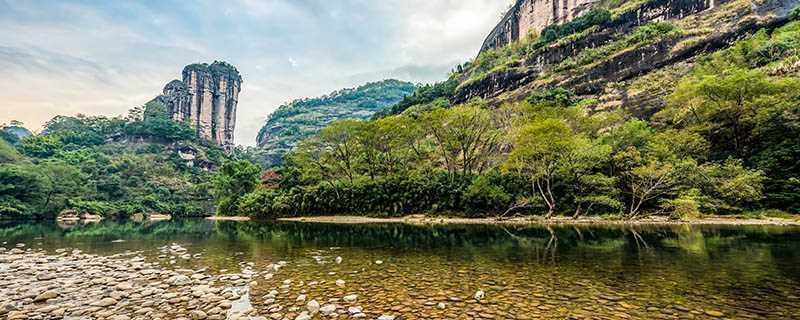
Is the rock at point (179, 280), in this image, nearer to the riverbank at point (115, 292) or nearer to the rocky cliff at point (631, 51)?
the riverbank at point (115, 292)

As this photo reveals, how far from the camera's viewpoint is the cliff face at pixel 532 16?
79.1 m

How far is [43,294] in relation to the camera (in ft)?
21.2

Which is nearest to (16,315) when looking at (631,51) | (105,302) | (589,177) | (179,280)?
(105,302)

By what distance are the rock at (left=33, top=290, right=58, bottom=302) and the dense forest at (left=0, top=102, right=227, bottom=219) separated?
195 feet

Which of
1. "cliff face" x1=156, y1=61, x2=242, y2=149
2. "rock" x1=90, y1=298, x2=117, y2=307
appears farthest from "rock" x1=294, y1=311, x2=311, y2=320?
"cliff face" x1=156, y1=61, x2=242, y2=149

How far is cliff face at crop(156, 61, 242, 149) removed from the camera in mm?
128875

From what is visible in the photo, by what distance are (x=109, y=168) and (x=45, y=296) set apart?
306ft

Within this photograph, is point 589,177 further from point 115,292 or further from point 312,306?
point 115,292

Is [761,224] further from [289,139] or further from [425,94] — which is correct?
[289,139]

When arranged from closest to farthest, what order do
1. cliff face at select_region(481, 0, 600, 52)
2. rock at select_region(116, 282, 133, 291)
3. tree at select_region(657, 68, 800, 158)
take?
rock at select_region(116, 282, 133, 291) < tree at select_region(657, 68, 800, 158) < cliff face at select_region(481, 0, 600, 52)

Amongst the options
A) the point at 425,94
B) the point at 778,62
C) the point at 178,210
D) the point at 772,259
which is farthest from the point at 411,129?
the point at 178,210

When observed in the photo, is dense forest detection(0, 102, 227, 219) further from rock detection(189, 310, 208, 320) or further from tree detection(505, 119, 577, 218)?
rock detection(189, 310, 208, 320)

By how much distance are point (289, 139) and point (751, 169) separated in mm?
156052

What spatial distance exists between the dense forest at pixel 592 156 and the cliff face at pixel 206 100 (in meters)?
98.2
